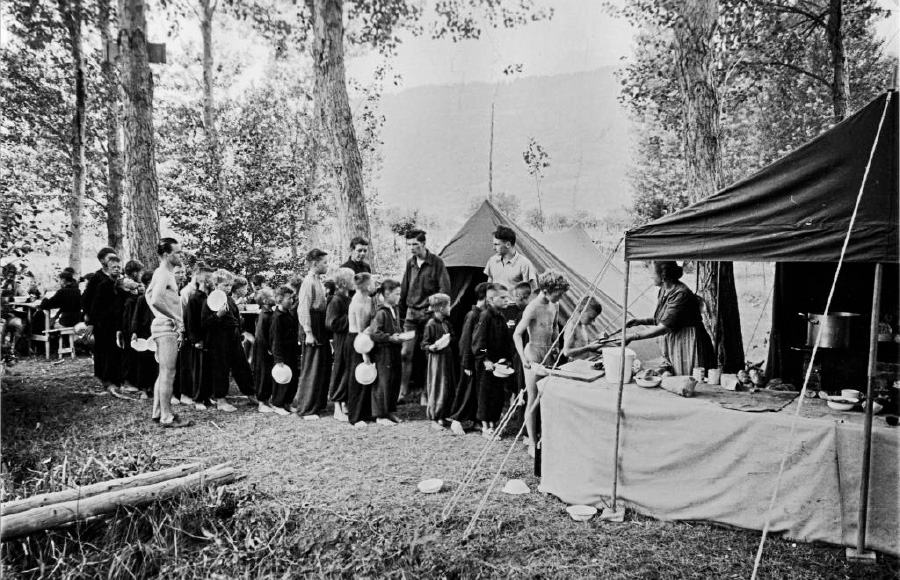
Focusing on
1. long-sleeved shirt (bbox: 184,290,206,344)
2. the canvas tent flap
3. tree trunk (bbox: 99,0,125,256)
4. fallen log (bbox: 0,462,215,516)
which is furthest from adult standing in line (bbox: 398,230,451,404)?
tree trunk (bbox: 99,0,125,256)

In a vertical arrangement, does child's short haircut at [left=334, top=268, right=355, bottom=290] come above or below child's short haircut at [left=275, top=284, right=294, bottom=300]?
above

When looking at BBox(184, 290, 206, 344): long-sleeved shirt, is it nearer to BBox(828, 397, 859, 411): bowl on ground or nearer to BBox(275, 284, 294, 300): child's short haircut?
BBox(275, 284, 294, 300): child's short haircut

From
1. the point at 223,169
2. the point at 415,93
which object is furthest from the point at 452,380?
the point at 415,93

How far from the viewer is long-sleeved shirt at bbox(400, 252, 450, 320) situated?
19.4 feet

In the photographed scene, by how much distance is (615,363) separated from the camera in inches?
147

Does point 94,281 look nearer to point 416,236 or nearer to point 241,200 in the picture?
point 416,236

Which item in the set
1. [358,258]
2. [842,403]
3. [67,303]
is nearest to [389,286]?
[358,258]

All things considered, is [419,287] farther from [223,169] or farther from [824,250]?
[223,169]

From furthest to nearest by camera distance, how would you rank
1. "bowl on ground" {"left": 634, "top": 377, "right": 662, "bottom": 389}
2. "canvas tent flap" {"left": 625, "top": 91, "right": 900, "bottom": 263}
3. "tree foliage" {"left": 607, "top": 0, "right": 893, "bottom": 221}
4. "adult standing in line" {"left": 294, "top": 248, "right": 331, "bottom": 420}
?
"tree foliage" {"left": 607, "top": 0, "right": 893, "bottom": 221}
"adult standing in line" {"left": 294, "top": 248, "right": 331, "bottom": 420}
"bowl on ground" {"left": 634, "top": 377, "right": 662, "bottom": 389}
"canvas tent flap" {"left": 625, "top": 91, "right": 900, "bottom": 263}

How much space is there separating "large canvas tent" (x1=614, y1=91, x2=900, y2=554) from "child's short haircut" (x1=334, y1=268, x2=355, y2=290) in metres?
3.11

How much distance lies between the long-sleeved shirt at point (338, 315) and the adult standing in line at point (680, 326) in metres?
2.67

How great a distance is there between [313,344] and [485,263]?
259 centimetres

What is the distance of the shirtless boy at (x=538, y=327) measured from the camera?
4398 mm

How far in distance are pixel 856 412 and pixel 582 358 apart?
6.51 feet
